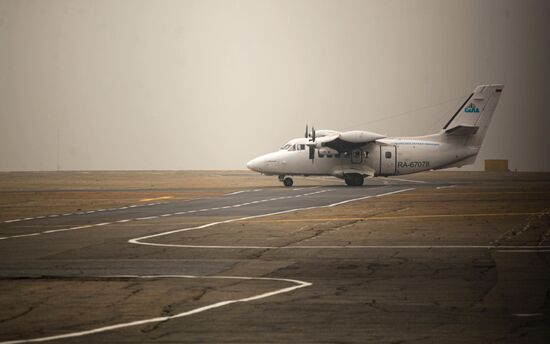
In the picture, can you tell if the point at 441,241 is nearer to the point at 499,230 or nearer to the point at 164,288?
the point at 499,230

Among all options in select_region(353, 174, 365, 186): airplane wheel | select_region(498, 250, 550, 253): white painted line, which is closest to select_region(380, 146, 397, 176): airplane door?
select_region(353, 174, 365, 186): airplane wheel

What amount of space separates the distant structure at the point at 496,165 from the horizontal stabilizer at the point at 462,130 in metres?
59.2

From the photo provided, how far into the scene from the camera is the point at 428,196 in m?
52.1

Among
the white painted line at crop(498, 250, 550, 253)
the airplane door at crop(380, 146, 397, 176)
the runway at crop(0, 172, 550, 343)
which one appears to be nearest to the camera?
the runway at crop(0, 172, 550, 343)

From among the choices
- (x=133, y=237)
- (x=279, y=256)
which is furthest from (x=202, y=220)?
(x=279, y=256)

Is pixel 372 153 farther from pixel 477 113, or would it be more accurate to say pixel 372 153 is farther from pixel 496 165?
pixel 496 165

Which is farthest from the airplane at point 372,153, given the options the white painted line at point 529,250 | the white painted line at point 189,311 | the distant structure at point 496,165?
the distant structure at point 496,165

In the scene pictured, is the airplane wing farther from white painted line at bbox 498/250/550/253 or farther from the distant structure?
the distant structure

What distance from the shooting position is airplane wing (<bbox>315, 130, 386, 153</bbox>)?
66750 mm

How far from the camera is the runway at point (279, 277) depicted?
13539 mm

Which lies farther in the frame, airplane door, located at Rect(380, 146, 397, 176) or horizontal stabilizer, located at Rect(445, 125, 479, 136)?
horizontal stabilizer, located at Rect(445, 125, 479, 136)

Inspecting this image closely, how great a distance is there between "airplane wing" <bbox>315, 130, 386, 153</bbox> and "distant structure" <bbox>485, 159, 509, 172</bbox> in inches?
2508

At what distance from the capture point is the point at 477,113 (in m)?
71.1

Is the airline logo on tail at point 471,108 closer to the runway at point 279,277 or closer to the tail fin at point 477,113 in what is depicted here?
the tail fin at point 477,113
